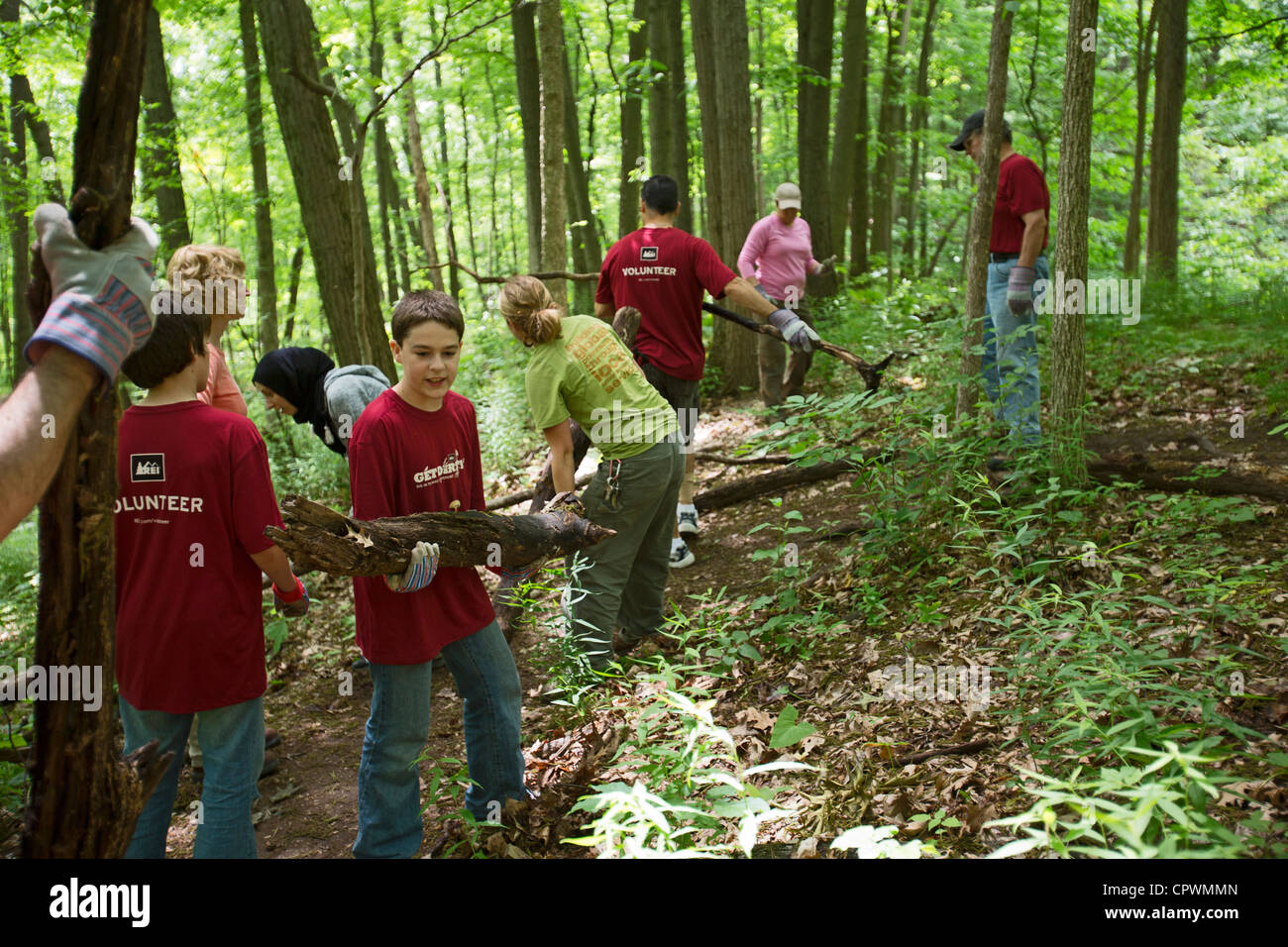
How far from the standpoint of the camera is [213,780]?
9.68ft

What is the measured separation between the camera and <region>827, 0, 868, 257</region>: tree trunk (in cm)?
1358

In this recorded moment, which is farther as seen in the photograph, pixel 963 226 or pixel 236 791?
pixel 963 226

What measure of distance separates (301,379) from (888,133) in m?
15.9

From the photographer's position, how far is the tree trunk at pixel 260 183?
40.0 ft

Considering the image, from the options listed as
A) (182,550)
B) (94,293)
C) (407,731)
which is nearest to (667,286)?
(407,731)

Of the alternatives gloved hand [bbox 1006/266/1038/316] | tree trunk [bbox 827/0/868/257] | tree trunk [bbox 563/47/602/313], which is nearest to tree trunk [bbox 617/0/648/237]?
tree trunk [bbox 563/47/602/313]

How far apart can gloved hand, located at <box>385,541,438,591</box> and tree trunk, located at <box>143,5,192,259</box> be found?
10.4m

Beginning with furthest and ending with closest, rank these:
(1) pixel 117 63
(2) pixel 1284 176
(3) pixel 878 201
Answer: (2) pixel 1284 176 < (3) pixel 878 201 < (1) pixel 117 63

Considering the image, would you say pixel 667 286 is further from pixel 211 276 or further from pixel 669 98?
pixel 669 98

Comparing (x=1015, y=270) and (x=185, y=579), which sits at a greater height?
(x=1015, y=270)

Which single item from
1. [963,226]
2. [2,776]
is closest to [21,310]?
[2,776]
